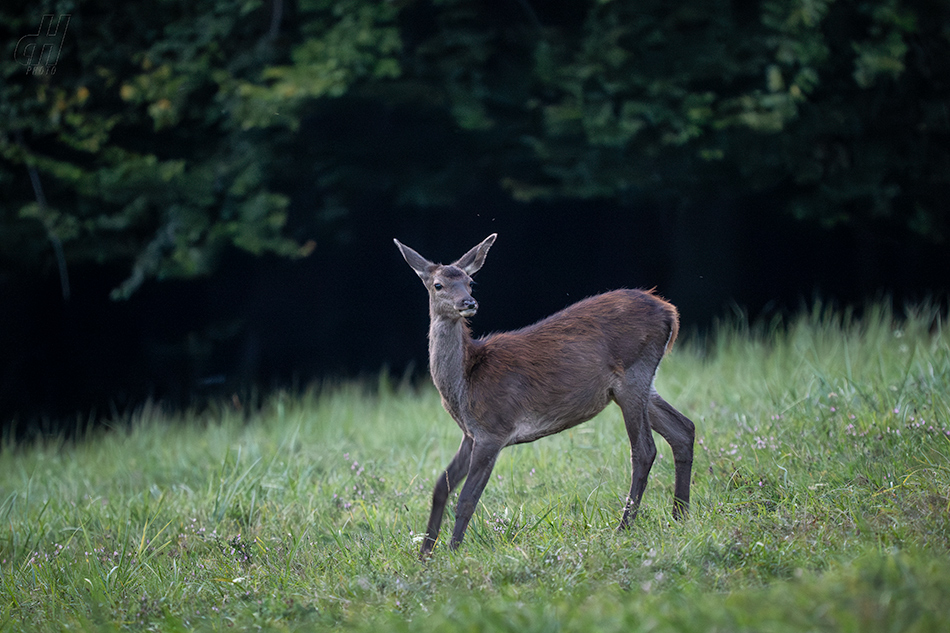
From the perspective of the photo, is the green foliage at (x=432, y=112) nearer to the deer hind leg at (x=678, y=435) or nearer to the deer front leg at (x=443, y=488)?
the deer hind leg at (x=678, y=435)

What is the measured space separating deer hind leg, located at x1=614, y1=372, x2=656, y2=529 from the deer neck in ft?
2.98

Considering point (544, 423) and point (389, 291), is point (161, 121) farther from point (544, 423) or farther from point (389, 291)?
point (544, 423)

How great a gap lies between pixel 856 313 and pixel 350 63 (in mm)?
7135

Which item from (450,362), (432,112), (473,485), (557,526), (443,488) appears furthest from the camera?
(432,112)

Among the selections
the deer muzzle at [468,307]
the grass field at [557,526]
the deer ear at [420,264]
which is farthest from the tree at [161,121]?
the deer muzzle at [468,307]

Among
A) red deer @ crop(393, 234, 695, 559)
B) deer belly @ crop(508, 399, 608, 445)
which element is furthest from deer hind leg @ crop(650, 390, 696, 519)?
deer belly @ crop(508, 399, 608, 445)

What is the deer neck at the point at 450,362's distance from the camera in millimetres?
4742

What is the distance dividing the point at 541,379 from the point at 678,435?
0.91 meters

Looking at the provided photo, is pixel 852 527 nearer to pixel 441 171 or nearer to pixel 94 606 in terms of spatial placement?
pixel 94 606

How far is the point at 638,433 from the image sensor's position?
15.9 feet

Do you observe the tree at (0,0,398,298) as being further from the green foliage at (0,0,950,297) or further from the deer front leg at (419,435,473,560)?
the deer front leg at (419,435,473,560)

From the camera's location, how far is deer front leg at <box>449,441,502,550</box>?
4.40 metres

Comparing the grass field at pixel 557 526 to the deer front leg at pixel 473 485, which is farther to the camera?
the deer front leg at pixel 473 485

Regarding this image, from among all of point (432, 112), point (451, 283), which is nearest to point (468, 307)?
point (451, 283)
